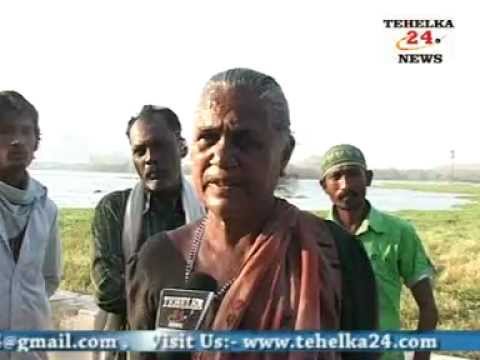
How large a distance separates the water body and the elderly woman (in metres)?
0.60

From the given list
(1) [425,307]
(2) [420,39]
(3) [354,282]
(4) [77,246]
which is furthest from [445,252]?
(4) [77,246]

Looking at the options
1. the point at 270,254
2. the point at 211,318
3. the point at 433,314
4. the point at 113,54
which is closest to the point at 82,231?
the point at 113,54

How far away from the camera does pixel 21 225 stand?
2115mm

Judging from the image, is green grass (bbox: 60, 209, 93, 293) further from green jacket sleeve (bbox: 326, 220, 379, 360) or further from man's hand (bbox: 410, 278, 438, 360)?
man's hand (bbox: 410, 278, 438, 360)

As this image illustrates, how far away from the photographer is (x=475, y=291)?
212 centimetres

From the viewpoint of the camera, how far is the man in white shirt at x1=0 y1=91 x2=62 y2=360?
2049mm

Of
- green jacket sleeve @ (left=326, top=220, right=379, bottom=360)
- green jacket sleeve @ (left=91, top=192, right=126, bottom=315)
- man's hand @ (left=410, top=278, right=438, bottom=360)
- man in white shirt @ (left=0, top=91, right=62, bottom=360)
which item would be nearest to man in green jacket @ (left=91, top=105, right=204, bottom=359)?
green jacket sleeve @ (left=91, top=192, right=126, bottom=315)

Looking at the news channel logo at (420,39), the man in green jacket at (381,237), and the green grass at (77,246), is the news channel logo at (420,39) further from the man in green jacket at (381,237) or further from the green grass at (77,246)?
the green grass at (77,246)

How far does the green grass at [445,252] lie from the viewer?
6.79 ft

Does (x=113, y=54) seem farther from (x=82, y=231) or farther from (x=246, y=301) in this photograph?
(x=246, y=301)

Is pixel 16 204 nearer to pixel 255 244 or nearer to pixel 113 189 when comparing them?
pixel 113 189

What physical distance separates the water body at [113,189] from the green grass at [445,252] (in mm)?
21

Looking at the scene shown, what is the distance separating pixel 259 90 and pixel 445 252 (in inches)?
38.3

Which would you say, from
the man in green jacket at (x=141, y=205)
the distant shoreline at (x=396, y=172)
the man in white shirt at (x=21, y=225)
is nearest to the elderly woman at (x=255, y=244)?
the man in green jacket at (x=141, y=205)
